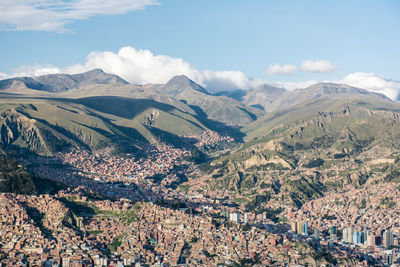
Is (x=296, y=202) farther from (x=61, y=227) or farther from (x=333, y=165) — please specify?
(x=61, y=227)

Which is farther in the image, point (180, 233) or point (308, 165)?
point (308, 165)

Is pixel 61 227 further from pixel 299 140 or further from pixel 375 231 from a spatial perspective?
pixel 299 140

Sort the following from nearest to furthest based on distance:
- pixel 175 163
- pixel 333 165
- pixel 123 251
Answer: pixel 123 251, pixel 333 165, pixel 175 163

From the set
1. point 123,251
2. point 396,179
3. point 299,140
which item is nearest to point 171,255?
point 123,251

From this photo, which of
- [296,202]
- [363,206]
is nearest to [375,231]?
[363,206]

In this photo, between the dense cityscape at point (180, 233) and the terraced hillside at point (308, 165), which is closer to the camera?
the dense cityscape at point (180, 233)

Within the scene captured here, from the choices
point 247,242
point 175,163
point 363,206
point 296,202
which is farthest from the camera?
point 175,163

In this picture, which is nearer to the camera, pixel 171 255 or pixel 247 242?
pixel 171 255

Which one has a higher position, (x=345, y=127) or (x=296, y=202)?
(x=345, y=127)

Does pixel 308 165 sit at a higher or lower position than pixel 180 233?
higher

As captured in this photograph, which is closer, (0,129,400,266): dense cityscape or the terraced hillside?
(0,129,400,266): dense cityscape
